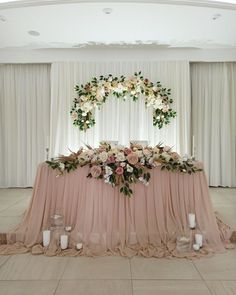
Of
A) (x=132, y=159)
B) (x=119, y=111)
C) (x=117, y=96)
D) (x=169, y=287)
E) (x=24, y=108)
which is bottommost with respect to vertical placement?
(x=169, y=287)

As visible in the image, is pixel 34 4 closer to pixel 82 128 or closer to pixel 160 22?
pixel 160 22

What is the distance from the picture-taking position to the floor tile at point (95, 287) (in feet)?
7.53

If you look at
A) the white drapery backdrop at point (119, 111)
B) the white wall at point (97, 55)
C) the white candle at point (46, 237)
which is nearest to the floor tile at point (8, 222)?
the white candle at point (46, 237)

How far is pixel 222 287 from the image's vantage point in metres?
2.36

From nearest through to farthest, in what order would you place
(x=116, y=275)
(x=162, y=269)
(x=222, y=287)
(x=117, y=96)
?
(x=222, y=287), (x=116, y=275), (x=162, y=269), (x=117, y=96)

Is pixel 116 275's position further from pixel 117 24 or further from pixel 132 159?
pixel 117 24

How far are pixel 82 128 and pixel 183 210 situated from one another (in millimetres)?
3326

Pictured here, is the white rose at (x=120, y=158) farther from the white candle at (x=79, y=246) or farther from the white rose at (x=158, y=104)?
the white rose at (x=158, y=104)

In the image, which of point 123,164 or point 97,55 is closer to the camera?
point 123,164

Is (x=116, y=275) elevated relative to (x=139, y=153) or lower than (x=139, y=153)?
lower

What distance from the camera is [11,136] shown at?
6539 mm

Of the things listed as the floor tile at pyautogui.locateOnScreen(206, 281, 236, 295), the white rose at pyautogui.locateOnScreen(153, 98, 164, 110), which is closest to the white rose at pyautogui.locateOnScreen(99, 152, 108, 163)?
the floor tile at pyautogui.locateOnScreen(206, 281, 236, 295)

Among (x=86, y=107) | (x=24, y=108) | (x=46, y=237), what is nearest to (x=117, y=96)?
(x=86, y=107)

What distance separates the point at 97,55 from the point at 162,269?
482cm
